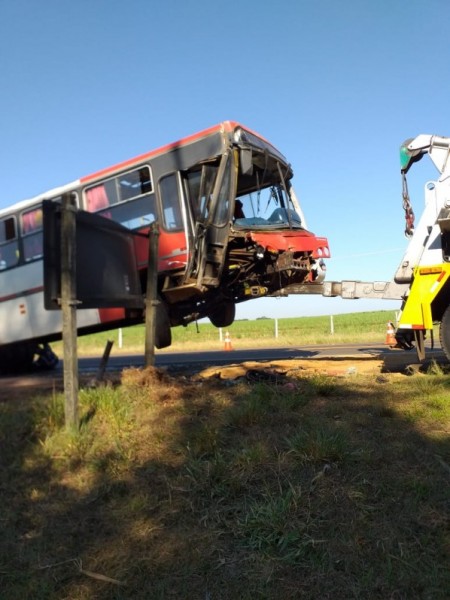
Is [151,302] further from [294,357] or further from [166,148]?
[294,357]

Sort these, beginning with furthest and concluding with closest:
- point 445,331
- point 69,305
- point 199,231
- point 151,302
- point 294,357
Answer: point 294,357 < point 199,231 < point 445,331 < point 151,302 < point 69,305

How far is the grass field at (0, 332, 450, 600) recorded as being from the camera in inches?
107

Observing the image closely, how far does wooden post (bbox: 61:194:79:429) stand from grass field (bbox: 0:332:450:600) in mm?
222

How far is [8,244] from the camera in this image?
10094mm

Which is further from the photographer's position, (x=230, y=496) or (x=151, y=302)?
(x=151, y=302)

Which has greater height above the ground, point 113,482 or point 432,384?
point 432,384

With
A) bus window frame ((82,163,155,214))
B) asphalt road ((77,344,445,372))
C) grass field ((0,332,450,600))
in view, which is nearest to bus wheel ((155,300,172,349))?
asphalt road ((77,344,445,372))

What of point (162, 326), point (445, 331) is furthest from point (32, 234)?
point (445, 331)

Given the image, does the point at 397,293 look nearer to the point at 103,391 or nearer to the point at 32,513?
the point at 103,391

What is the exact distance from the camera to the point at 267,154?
27.2 ft

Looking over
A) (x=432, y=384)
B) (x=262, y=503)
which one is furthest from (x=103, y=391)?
(x=432, y=384)

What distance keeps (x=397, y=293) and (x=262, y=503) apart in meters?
5.49

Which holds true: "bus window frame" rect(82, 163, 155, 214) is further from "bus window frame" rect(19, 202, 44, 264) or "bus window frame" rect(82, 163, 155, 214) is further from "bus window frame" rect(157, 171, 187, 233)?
"bus window frame" rect(19, 202, 44, 264)

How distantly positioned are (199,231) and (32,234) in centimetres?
392
